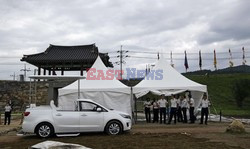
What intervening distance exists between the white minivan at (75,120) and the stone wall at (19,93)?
750 inches

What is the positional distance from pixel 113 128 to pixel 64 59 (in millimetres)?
20332

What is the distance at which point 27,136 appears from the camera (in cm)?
1055

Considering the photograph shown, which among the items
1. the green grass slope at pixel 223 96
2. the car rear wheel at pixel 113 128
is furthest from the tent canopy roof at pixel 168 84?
the green grass slope at pixel 223 96

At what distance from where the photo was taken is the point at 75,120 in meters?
10.0

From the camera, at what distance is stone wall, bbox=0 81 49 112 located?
2838 cm

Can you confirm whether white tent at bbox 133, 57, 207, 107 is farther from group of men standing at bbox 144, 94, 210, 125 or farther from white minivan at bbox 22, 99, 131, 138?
white minivan at bbox 22, 99, 131, 138

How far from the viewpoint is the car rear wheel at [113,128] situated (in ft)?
34.0

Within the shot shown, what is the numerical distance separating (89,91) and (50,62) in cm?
1659

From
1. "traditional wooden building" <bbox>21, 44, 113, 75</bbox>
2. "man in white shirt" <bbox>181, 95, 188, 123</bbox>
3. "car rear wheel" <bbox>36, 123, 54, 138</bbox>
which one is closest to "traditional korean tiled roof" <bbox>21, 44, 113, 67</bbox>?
"traditional wooden building" <bbox>21, 44, 113, 75</bbox>

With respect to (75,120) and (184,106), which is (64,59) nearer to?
(184,106)

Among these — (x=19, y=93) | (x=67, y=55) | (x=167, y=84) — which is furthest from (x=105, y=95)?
(x=19, y=93)

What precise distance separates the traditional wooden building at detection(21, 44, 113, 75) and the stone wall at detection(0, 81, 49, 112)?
6.39 ft

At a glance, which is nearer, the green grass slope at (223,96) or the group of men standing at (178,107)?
the group of men standing at (178,107)

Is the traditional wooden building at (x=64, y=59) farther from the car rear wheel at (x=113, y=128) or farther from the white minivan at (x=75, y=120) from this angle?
the car rear wheel at (x=113, y=128)
